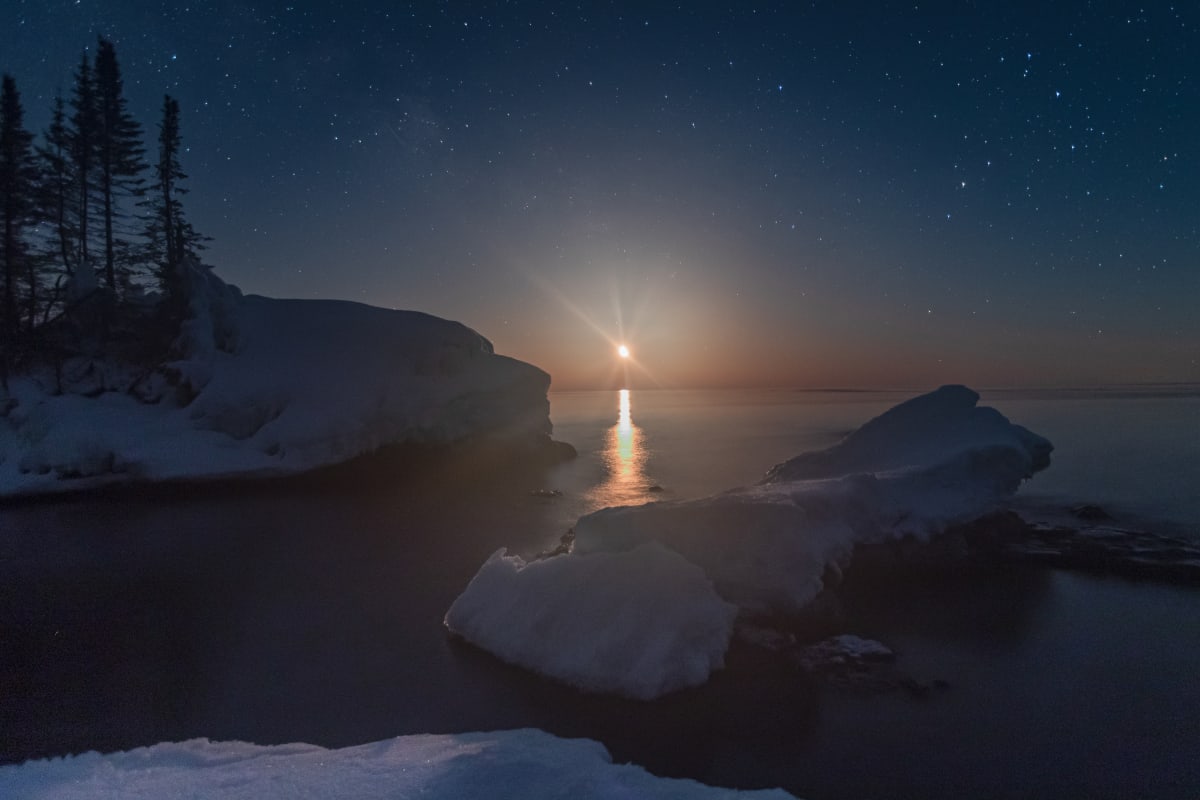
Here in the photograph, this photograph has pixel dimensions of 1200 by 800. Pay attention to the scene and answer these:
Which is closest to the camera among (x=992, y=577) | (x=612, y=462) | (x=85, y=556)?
(x=992, y=577)

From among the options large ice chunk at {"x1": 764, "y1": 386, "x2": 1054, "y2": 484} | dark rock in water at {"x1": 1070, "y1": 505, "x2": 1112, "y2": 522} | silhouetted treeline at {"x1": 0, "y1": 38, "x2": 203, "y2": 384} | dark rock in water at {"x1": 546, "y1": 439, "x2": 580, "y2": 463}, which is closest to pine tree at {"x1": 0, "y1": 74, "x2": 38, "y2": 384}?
silhouetted treeline at {"x1": 0, "y1": 38, "x2": 203, "y2": 384}

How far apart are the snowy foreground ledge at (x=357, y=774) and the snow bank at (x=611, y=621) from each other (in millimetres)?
2387

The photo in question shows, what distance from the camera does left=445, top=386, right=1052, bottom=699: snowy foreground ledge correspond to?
358 inches

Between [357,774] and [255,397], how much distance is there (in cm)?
3053

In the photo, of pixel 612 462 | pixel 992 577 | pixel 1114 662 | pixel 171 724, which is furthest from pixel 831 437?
pixel 171 724

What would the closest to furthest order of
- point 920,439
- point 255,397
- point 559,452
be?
point 920,439 → point 255,397 → point 559,452

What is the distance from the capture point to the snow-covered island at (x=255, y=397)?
27.3 m

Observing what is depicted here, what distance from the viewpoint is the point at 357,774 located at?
559 cm

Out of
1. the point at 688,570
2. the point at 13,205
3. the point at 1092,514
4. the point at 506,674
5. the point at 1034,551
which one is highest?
the point at 13,205

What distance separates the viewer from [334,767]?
5.77m

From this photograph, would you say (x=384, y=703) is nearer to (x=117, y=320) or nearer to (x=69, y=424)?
(x=69, y=424)

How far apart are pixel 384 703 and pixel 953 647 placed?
981 centimetres

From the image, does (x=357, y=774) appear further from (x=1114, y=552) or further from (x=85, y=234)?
(x=85, y=234)

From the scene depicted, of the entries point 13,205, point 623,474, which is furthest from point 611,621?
point 13,205
